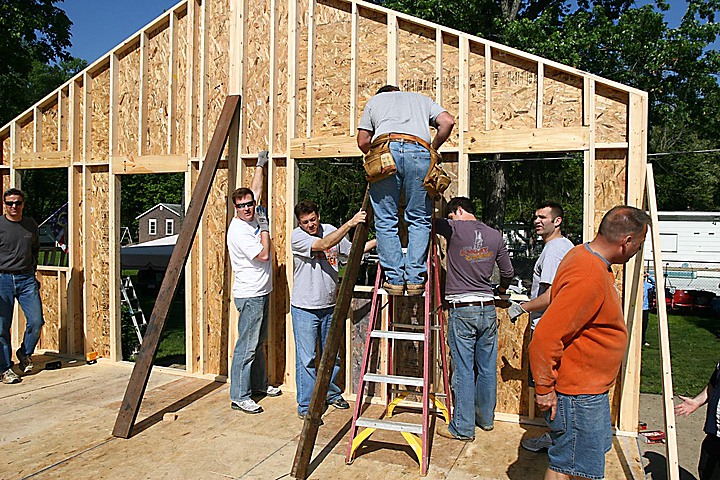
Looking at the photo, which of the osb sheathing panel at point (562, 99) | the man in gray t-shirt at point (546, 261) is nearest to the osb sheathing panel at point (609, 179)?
the osb sheathing panel at point (562, 99)

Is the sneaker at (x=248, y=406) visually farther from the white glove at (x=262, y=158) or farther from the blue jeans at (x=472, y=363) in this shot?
the white glove at (x=262, y=158)

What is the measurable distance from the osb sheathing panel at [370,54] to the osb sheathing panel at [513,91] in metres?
1.03

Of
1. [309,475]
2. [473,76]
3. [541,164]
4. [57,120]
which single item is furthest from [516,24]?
[309,475]

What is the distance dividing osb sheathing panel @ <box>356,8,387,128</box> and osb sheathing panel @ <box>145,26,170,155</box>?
2368 mm

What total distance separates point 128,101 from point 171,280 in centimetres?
272

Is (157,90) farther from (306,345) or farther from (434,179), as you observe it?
(434,179)

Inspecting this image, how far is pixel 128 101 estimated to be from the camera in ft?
22.0

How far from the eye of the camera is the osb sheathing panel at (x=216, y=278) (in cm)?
610

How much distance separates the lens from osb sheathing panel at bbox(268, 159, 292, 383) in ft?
18.9

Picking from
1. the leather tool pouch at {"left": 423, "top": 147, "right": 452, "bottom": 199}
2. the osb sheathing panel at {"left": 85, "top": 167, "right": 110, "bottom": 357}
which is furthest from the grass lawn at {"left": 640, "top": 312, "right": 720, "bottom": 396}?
the osb sheathing panel at {"left": 85, "top": 167, "right": 110, "bottom": 357}

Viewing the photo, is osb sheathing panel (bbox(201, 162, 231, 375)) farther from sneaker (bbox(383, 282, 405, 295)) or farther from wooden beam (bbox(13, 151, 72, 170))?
sneaker (bbox(383, 282, 405, 295))

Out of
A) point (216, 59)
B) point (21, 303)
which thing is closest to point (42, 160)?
point (21, 303)

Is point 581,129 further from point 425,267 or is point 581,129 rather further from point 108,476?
point 108,476

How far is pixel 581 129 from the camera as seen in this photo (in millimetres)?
4703
